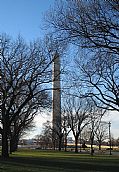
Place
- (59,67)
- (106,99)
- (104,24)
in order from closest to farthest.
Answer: (104,24), (106,99), (59,67)

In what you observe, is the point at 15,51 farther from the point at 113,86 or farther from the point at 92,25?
the point at 92,25

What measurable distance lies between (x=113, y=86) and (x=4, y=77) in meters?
11.7

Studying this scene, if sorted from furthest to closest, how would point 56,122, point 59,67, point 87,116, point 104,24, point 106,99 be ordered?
point 56,122 → point 87,116 → point 59,67 → point 106,99 → point 104,24

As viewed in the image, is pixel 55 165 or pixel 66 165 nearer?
pixel 55 165

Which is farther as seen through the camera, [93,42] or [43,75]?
[43,75]

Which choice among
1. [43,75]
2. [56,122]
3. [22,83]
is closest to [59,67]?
[43,75]

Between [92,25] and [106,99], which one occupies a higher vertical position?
[92,25]

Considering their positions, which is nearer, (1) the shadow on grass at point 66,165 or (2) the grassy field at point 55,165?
(2) the grassy field at point 55,165

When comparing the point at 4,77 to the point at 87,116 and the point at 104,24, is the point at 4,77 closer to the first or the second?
the point at 104,24

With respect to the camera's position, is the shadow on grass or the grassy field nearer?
the grassy field

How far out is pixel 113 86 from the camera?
1324 inches

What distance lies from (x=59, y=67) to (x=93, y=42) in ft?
58.6

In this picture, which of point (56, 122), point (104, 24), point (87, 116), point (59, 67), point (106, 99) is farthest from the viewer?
point (56, 122)

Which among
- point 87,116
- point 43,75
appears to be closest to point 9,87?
point 43,75
